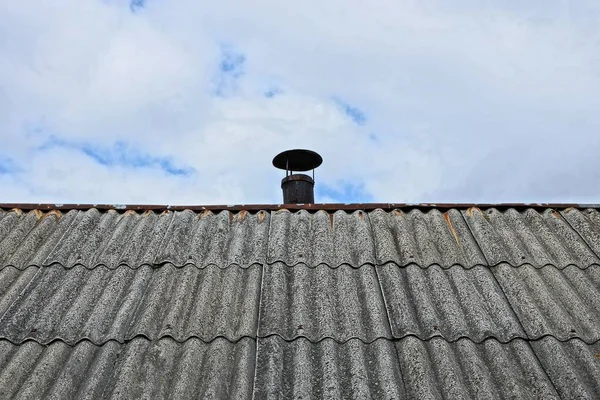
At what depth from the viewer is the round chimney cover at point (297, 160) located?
7234 millimetres

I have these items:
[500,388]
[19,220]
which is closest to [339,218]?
[500,388]

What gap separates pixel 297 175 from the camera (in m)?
7.07

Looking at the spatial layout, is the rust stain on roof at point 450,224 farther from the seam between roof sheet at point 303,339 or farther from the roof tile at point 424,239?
the seam between roof sheet at point 303,339

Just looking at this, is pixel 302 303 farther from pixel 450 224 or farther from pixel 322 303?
pixel 450 224

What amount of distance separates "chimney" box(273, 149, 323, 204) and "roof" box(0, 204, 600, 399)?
6.59ft

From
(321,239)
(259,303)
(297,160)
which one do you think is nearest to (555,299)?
(321,239)

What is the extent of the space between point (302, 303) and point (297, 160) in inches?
162

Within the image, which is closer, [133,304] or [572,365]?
[572,365]

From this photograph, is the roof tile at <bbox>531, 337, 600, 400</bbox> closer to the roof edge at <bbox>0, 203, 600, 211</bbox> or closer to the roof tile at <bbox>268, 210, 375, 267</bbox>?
the roof tile at <bbox>268, 210, 375, 267</bbox>

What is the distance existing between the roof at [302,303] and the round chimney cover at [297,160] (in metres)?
2.38

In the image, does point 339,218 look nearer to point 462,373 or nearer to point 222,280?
point 222,280

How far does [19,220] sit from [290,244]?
2.41 metres

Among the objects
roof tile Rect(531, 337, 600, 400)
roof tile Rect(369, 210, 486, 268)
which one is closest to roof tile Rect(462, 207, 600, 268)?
roof tile Rect(369, 210, 486, 268)

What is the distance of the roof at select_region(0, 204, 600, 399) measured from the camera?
272 cm
